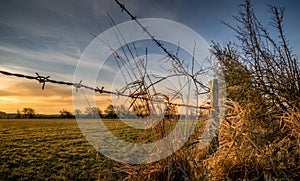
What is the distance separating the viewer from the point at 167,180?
1.54m

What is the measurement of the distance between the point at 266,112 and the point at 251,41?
131 centimetres

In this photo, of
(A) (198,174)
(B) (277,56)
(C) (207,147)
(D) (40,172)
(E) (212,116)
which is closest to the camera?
(A) (198,174)

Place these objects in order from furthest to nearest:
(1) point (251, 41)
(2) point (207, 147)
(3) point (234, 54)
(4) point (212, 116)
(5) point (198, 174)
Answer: (3) point (234, 54), (1) point (251, 41), (4) point (212, 116), (2) point (207, 147), (5) point (198, 174)

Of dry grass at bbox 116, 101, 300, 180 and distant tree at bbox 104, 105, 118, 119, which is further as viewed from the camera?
distant tree at bbox 104, 105, 118, 119

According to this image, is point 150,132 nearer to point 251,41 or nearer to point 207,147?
point 207,147

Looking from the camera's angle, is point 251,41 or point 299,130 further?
point 251,41

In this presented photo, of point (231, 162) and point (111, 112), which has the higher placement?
point (111, 112)

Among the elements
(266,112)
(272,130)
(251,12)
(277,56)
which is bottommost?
(272,130)

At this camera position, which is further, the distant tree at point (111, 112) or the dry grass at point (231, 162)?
the distant tree at point (111, 112)

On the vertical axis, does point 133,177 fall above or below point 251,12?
below

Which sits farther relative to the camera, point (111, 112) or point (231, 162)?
point (231, 162)

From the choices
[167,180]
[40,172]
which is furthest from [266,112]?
[40,172]

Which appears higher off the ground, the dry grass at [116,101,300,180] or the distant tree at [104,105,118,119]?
the distant tree at [104,105,118,119]

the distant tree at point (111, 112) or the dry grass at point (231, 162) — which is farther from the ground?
the distant tree at point (111, 112)
